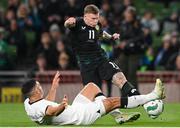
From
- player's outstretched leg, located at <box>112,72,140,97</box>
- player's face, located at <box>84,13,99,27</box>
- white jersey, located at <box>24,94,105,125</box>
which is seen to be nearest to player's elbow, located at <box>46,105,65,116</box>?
white jersey, located at <box>24,94,105,125</box>

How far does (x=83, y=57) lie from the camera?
14.6m

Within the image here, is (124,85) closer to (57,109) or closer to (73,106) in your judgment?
(73,106)

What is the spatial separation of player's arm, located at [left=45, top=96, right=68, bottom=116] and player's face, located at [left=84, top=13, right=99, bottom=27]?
2390 mm

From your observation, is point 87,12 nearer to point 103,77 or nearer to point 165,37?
point 103,77

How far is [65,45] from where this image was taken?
22.1 meters

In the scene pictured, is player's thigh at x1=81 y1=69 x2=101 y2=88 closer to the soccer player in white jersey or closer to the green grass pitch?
the green grass pitch

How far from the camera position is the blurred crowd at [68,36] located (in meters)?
20.1

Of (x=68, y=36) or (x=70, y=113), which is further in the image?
(x=68, y=36)

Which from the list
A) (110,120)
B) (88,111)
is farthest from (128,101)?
(110,120)

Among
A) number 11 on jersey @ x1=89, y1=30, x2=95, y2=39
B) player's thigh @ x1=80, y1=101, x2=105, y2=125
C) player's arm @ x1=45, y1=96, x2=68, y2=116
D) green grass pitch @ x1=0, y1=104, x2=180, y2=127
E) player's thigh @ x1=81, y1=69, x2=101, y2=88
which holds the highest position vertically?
number 11 on jersey @ x1=89, y1=30, x2=95, y2=39

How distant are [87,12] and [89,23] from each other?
0.88 feet

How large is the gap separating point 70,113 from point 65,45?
9543 mm

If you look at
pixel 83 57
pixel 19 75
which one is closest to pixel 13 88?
pixel 19 75

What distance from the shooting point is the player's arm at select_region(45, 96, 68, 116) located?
39.7 ft
